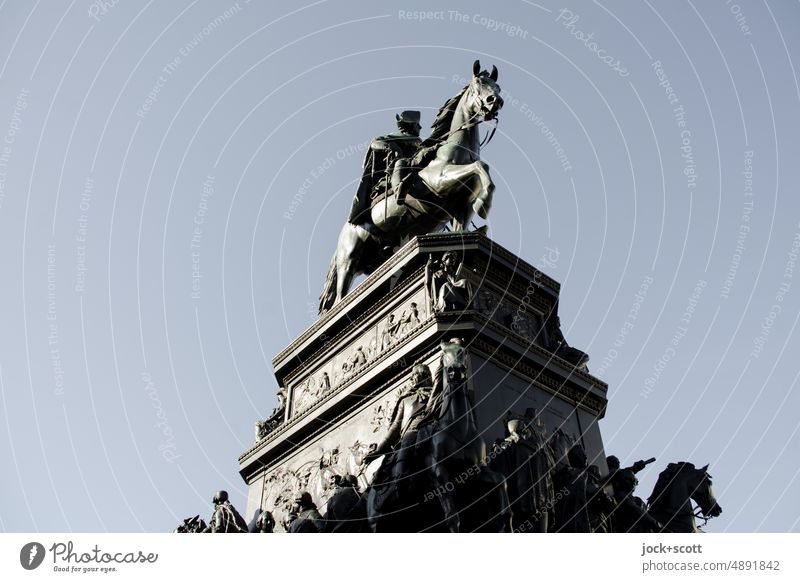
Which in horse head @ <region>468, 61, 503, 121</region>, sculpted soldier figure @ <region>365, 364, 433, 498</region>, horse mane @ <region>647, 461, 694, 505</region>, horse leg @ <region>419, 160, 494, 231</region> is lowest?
horse mane @ <region>647, 461, 694, 505</region>

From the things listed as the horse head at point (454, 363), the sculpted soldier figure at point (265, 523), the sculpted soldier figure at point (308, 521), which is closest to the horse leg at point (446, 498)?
the horse head at point (454, 363)

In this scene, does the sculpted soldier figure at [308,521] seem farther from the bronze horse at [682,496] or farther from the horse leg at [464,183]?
the horse leg at [464,183]

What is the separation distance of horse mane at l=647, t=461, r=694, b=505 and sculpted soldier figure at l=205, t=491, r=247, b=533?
7.02 m

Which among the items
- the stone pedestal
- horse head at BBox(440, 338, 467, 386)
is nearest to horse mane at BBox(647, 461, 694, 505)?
the stone pedestal

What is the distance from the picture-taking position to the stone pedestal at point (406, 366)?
1140 centimetres

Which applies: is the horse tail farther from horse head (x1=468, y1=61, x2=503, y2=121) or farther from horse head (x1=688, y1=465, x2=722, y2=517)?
horse head (x1=688, y1=465, x2=722, y2=517)

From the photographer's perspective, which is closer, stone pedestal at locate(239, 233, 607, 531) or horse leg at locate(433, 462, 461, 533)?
horse leg at locate(433, 462, 461, 533)

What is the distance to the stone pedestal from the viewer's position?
449 inches

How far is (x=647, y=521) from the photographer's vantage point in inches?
449

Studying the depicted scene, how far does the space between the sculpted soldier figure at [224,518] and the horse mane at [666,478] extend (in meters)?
7.02

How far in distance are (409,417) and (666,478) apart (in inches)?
192

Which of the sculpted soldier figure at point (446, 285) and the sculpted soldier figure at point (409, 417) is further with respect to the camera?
the sculpted soldier figure at point (446, 285)
